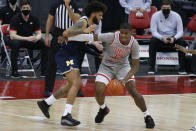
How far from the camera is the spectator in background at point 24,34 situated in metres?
12.1

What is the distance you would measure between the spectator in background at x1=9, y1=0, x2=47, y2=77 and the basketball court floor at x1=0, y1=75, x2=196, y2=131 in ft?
1.94

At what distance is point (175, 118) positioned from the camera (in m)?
8.42

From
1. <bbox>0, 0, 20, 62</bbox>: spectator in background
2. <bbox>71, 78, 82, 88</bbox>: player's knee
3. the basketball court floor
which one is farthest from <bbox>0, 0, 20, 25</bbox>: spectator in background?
<bbox>71, 78, 82, 88</bbox>: player's knee

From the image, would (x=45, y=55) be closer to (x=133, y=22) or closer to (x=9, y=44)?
(x=9, y=44)

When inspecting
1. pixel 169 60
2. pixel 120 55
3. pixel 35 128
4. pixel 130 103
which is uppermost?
pixel 120 55

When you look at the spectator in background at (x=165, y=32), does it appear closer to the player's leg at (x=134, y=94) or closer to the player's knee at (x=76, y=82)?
the player's leg at (x=134, y=94)

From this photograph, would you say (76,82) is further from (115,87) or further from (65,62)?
(115,87)

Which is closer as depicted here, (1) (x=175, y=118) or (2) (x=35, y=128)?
(2) (x=35, y=128)

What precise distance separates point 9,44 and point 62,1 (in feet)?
8.28

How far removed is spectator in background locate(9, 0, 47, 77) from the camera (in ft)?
39.8

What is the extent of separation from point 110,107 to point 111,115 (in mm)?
722

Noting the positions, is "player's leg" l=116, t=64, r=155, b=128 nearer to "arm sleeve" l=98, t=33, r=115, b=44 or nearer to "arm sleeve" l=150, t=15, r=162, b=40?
"arm sleeve" l=98, t=33, r=115, b=44

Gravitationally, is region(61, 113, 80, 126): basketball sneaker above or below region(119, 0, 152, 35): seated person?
above

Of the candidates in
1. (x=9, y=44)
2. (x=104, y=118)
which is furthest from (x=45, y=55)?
(x=104, y=118)
